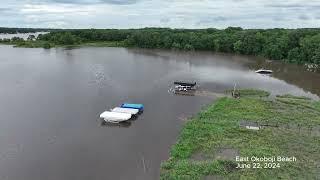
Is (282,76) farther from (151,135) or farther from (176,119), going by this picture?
(151,135)

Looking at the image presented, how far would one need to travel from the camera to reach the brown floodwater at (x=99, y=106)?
82.2ft

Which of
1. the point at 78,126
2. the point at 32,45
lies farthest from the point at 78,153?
the point at 32,45

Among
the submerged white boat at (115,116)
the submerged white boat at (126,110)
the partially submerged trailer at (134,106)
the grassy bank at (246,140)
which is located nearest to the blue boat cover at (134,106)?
the partially submerged trailer at (134,106)

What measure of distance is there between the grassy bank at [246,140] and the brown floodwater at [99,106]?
161cm

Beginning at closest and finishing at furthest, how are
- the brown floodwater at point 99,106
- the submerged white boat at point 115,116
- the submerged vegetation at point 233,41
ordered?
the brown floodwater at point 99,106 < the submerged white boat at point 115,116 < the submerged vegetation at point 233,41

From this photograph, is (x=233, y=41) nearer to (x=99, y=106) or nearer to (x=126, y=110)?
(x=99, y=106)

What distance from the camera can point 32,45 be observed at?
4412 inches

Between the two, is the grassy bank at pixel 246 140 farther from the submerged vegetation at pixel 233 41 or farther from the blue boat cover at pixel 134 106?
the submerged vegetation at pixel 233 41

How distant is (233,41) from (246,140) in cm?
6438

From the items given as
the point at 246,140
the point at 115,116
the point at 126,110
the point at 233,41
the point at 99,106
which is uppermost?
the point at 233,41

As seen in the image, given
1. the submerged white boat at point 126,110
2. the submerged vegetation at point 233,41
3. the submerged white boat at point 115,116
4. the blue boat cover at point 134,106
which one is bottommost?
the submerged white boat at point 115,116

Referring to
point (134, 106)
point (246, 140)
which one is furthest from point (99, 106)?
point (246, 140)

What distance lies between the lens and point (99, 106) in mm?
38844

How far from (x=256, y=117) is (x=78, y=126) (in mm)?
15966
